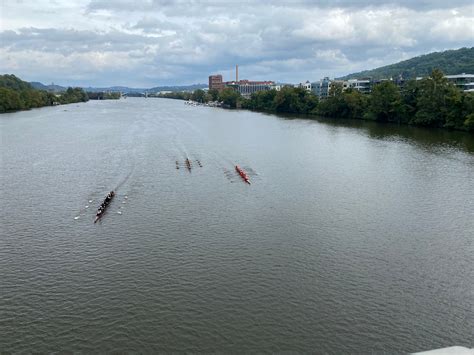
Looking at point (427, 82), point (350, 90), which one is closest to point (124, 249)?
point (427, 82)

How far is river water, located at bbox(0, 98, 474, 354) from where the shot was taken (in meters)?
18.3

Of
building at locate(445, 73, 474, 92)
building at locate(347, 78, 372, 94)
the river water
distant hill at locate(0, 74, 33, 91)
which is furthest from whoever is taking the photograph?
distant hill at locate(0, 74, 33, 91)

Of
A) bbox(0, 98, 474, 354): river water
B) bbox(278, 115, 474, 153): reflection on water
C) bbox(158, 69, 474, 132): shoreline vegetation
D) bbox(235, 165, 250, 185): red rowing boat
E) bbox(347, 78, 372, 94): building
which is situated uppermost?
bbox(347, 78, 372, 94): building

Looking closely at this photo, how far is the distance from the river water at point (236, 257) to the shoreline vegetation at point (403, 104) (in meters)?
35.2

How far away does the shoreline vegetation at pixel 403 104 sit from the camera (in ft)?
270

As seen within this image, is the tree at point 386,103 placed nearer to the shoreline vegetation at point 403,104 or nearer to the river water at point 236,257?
the shoreline vegetation at point 403,104

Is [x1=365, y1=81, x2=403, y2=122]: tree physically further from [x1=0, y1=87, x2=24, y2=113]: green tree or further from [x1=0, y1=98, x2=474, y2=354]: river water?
[x1=0, y1=87, x2=24, y2=113]: green tree

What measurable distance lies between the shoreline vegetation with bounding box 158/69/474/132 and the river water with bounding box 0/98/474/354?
115 ft

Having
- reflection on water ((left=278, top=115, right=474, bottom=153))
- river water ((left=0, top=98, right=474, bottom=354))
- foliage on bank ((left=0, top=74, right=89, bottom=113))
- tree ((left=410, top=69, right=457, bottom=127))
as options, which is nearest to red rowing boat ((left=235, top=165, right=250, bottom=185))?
river water ((left=0, top=98, right=474, bottom=354))

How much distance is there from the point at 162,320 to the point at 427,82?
8474 cm

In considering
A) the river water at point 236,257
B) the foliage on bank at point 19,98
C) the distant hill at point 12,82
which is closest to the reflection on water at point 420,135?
the river water at point 236,257

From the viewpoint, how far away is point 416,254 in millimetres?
26188

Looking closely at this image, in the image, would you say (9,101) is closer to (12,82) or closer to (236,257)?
(12,82)

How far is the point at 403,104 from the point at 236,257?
275 feet
